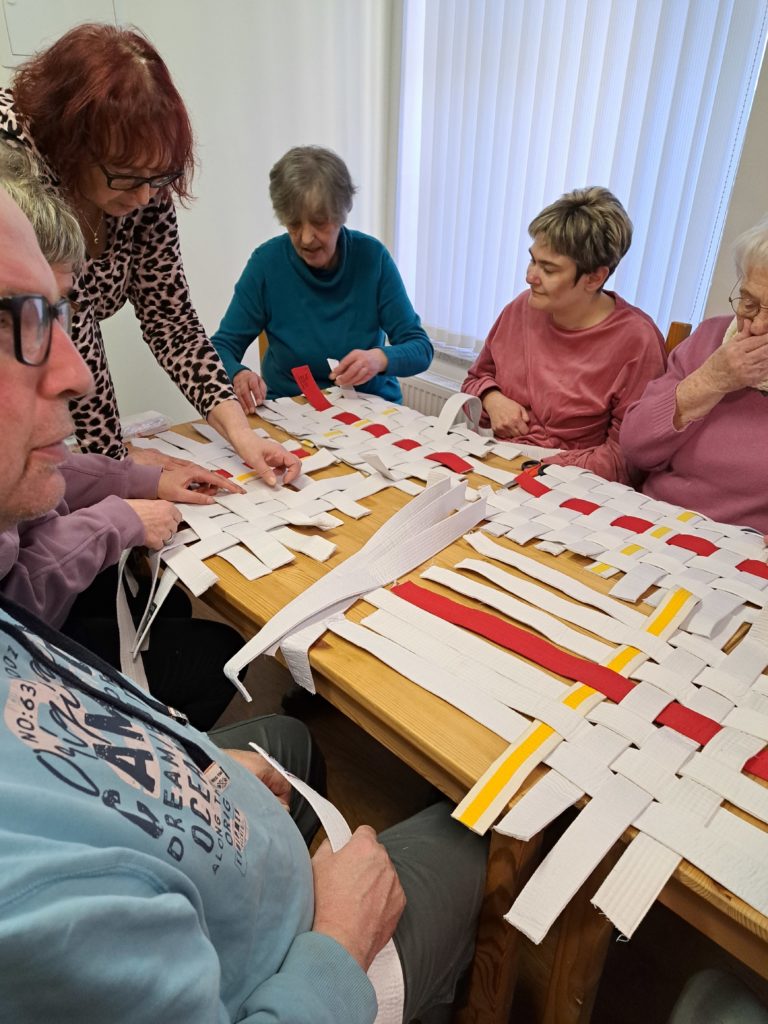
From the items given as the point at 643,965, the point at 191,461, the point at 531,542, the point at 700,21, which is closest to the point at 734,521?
the point at 531,542

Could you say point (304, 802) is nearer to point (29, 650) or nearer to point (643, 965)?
point (29, 650)

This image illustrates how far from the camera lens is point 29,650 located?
0.52 m

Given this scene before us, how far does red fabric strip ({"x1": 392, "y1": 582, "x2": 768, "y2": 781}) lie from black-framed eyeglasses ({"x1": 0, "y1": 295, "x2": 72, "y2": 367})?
1.73 ft

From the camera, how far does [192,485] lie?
3.80 feet

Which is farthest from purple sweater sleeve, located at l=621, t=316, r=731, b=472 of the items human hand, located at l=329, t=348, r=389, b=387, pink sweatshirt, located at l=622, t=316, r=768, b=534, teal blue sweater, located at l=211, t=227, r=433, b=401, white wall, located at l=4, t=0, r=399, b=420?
white wall, located at l=4, t=0, r=399, b=420

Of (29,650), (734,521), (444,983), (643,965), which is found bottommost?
(643,965)

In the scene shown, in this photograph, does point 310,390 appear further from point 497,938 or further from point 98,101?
point 497,938

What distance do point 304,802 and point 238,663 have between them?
254 mm

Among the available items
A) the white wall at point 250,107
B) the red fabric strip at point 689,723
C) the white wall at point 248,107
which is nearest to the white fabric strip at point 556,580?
the red fabric strip at point 689,723

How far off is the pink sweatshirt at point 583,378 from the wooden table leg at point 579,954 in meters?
0.93

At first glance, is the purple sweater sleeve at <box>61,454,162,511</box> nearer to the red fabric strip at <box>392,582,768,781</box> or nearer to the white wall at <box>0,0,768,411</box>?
the red fabric strip at <box>392,582,768,781</box>

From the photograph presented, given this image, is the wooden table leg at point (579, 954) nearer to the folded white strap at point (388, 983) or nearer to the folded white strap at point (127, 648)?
the folded white strap at point (388, 983)

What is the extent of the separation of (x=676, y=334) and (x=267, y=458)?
3.25 ft

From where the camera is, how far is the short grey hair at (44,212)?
0.83 meters
